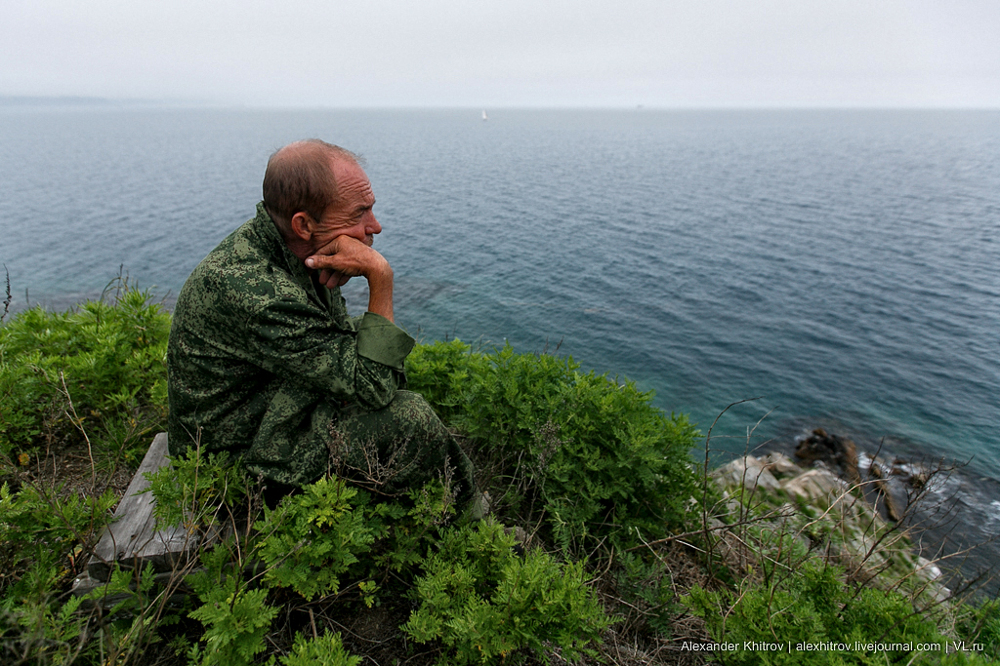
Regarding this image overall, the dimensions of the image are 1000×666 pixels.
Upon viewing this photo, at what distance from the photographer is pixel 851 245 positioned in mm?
31625

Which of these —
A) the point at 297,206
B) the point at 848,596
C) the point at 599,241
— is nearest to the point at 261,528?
the point at 297,206

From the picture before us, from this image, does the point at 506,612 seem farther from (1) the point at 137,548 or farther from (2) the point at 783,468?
(2) the point at 783,468

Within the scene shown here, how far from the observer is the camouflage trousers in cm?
322

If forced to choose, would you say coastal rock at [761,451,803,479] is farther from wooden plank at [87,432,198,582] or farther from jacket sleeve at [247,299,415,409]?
wooden plank at [87,432,198,582]

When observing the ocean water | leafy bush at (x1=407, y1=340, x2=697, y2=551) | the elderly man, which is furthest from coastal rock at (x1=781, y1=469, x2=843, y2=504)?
the elderly man

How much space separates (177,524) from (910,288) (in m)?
31.7

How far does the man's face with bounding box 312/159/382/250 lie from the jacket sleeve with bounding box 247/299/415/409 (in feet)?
1.81

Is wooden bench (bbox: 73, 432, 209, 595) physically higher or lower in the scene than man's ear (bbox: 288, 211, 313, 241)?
lower

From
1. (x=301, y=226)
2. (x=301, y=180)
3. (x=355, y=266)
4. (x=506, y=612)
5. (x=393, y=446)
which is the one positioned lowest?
(x=506, y=612)

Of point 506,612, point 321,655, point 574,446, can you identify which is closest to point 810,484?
point 574,446

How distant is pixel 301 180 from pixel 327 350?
1.04 metres

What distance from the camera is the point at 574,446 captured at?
179 inches

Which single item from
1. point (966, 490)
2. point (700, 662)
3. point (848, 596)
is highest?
point (848, 596)

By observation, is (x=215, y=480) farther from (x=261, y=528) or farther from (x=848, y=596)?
(x=848, y=596)
